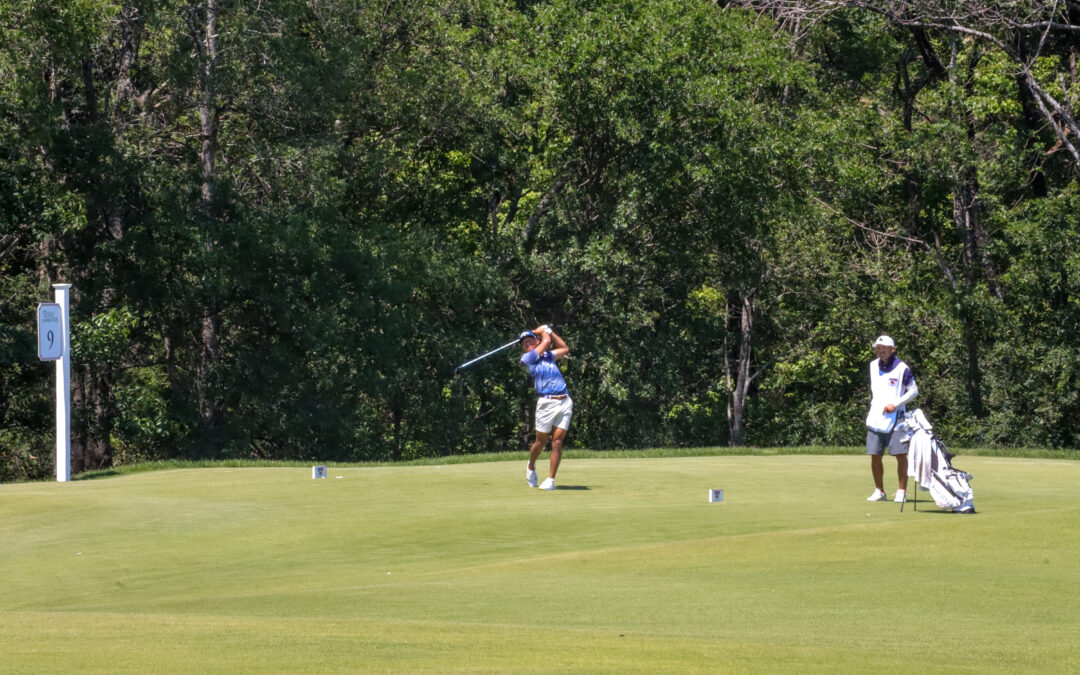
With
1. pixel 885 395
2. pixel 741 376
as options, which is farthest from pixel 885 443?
pixel 741 376

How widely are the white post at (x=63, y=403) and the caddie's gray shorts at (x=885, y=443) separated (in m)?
10.0

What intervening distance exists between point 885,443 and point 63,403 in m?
10.4

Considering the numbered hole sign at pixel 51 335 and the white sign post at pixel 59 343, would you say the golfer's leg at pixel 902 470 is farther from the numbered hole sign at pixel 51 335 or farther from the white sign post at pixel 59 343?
the numbered hole sign at pixel 51 335

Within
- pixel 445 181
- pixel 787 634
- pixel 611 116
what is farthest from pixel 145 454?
pixel 787 634

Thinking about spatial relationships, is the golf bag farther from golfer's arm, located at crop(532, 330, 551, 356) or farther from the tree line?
the tree line

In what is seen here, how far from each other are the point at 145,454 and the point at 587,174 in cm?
1303

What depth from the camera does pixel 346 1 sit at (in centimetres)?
3625

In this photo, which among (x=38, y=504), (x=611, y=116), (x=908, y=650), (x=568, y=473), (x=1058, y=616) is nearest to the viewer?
(x=908, y=650)

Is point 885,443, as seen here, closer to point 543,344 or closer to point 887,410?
point 887,410

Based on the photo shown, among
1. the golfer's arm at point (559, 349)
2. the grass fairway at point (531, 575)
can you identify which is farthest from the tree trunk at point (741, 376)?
the golfer's arm at point (559, 349)

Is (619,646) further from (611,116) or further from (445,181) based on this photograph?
(445,181)

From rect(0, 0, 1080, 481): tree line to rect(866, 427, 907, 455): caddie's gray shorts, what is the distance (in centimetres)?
1871

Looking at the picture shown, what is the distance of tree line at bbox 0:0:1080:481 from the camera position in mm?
33438

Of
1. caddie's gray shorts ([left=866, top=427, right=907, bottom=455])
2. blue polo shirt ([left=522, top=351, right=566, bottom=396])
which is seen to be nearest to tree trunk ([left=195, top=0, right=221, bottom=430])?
blue polo shirt ([left=522, top=351, right=566, bottom=396])
